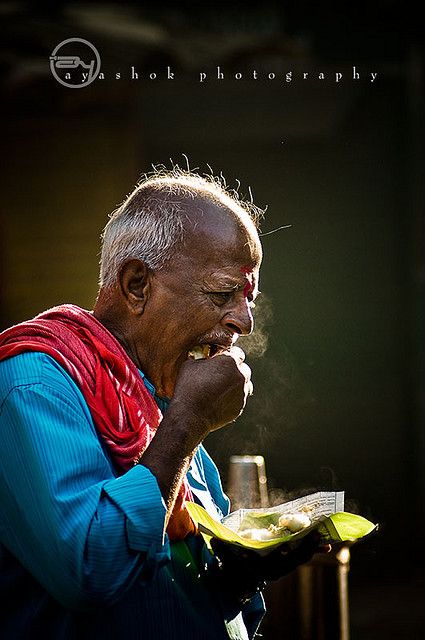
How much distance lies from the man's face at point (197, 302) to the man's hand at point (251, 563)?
0.45m

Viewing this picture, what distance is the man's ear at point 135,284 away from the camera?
2.23 meters

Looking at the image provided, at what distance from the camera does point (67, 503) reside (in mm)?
1726

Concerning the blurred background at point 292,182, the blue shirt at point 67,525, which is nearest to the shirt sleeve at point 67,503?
the blue shirt at point 67,525

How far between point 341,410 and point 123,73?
2.24m

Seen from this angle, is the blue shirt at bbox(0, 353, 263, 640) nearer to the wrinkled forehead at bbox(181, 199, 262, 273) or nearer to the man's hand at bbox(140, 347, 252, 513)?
the man's hand at bbox(140, 347, 252, 513)

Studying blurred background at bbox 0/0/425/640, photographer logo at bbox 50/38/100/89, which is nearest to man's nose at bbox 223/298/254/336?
blurred background at bbox 0/0/425/640

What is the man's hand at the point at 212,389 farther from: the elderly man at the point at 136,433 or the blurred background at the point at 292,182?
the blurred background at the point at 292,182

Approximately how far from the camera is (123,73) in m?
4.92

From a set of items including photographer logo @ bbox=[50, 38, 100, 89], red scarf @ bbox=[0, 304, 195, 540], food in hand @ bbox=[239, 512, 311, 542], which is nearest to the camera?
red scarf @ bbox=[0, 304, 195, 540]

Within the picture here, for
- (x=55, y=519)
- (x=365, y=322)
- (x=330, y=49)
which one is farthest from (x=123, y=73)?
(x=55, y=519)

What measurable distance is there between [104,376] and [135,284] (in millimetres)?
302

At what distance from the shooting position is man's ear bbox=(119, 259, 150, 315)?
7.31 ft

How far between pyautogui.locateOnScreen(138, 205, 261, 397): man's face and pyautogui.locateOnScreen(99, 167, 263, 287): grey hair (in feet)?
0.14

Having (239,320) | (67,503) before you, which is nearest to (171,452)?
(67,503)
